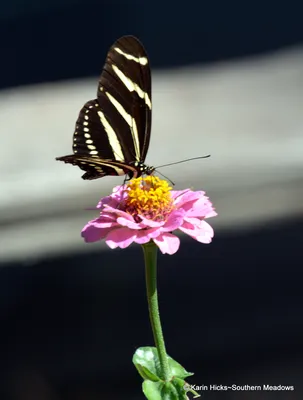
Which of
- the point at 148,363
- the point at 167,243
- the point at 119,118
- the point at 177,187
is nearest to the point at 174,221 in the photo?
the point at 167,243

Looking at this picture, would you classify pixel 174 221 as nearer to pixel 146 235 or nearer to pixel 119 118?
pixel 146 235

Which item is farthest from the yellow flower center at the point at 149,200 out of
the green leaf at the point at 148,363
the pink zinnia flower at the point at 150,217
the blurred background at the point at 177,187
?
the blurred background at the point at 177,187

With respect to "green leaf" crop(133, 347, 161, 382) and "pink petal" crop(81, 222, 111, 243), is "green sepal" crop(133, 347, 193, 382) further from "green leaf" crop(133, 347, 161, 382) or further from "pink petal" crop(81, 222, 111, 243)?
"pink petal" crop(81, 222, 111, 243)

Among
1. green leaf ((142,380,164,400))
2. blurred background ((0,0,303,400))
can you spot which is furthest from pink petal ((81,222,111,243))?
blurred background ((0,0,303,400))

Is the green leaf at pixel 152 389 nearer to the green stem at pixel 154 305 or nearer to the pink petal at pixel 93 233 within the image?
the green stem at pixel 154 305

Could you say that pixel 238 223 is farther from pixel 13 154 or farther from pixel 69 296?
pixel 13 154

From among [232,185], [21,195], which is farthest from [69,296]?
[232,185]
